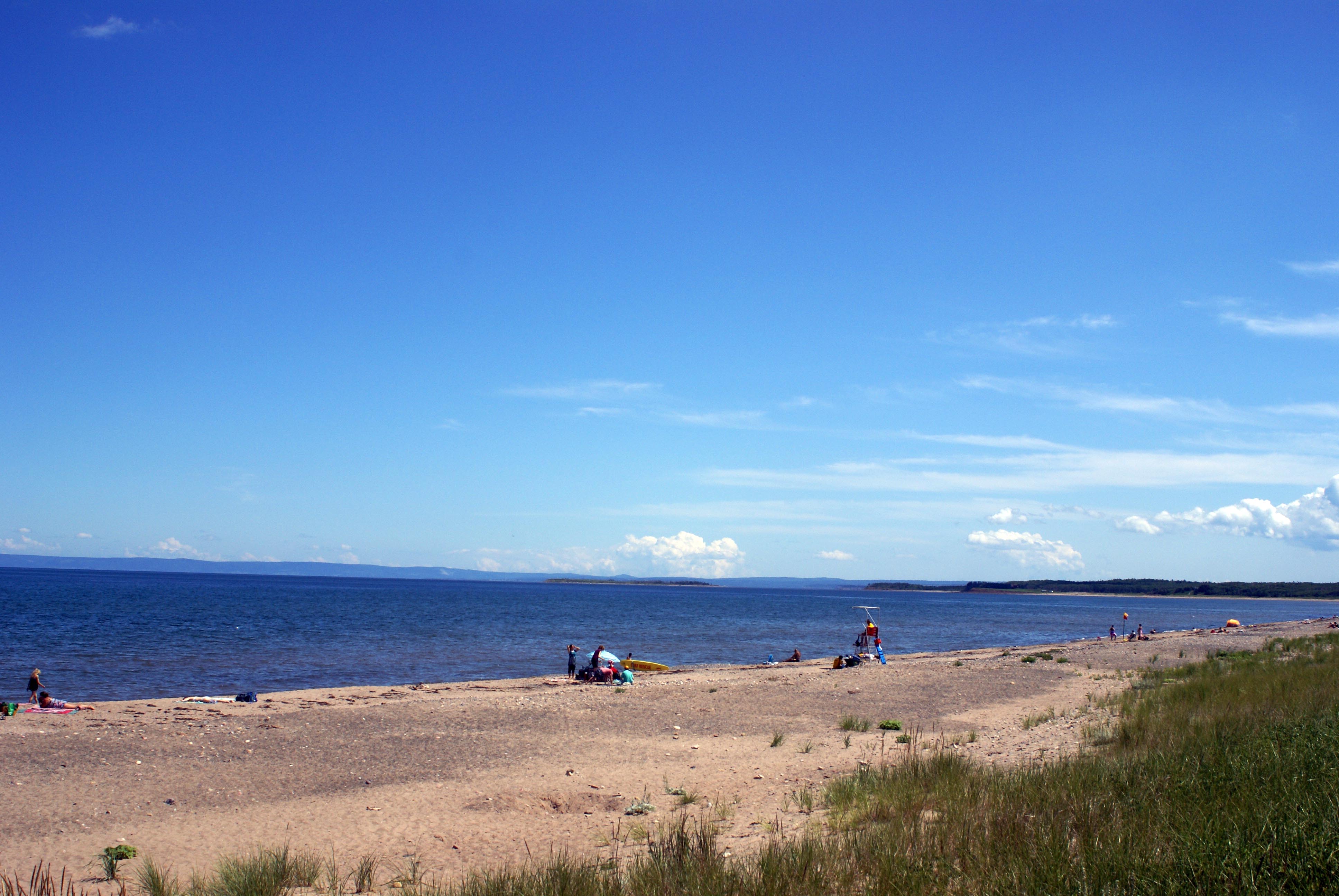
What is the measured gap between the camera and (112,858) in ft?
29.5

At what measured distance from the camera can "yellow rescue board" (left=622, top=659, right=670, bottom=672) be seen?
3406 cm

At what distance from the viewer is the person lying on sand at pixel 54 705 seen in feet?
65.3

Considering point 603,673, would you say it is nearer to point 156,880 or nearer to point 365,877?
point 365,877

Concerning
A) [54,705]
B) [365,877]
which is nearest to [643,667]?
[54,705]

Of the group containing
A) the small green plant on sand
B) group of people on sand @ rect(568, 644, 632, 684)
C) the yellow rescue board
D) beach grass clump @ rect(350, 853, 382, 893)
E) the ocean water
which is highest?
beach grass clump @ rect(350, 853, 382, 893)

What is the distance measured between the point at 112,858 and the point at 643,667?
26.3m

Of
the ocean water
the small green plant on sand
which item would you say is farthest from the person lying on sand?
the small green plant on sand

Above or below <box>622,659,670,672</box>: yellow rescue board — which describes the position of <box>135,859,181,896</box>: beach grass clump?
above

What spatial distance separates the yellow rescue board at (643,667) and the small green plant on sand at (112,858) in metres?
25.2

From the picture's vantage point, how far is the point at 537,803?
11547 millimetres

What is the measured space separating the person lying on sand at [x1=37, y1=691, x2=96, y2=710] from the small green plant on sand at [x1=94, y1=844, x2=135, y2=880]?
520 inches

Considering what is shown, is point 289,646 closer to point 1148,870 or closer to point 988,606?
point 1148,870

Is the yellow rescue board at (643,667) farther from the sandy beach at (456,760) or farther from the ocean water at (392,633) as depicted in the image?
the sandy beach at (456,760)

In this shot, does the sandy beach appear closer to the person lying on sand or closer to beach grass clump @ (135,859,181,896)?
beach grass clump @ (135,859,181,896)
